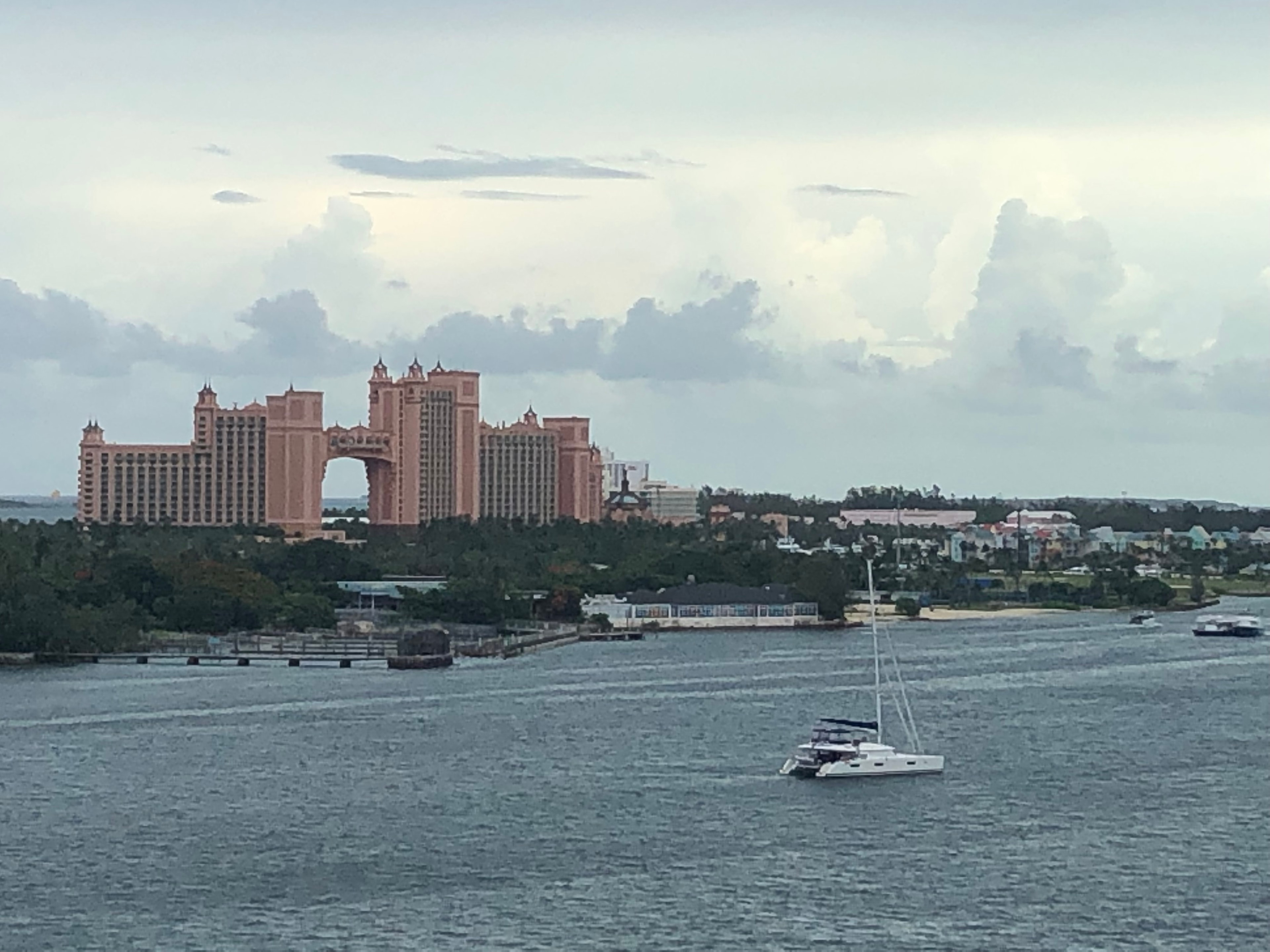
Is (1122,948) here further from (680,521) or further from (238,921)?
(680,521)

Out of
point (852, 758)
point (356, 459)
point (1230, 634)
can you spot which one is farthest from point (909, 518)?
point (852, 758)

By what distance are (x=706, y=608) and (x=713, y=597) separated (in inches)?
30.1

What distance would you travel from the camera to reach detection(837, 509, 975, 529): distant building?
6929 inches

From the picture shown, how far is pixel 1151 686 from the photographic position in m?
55.8

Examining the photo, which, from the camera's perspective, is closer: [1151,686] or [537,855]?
[537,855]

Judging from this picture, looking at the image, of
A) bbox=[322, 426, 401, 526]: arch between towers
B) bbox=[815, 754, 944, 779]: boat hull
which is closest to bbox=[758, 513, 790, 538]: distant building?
bbox=[322, 426, 401, 526]: arch between towers

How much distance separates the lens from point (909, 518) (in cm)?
18612

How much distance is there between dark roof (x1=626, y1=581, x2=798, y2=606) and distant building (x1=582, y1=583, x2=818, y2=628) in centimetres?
2

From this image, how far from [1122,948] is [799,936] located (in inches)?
141

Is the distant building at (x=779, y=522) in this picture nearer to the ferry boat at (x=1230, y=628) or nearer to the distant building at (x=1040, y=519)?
the distant building at (x=1040, y=519)

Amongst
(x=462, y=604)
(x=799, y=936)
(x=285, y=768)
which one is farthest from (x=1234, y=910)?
(x=462, y=604)

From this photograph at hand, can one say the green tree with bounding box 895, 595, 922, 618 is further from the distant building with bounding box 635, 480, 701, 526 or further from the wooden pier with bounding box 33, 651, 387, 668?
the distant building with bounding box 635, 480, 701, 526

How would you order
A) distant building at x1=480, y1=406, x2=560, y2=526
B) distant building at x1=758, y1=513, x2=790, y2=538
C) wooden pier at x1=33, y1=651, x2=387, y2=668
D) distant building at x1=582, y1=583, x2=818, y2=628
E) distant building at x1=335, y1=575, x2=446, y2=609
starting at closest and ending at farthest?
wooden pier at x1=33, y1=651, x2=387, y2=668, distant building at x1=335, y1=575, x2=446, y2=609, distant building at x1=582, y1=583, x2=818, y2=628, distant building at x1=480, y1=406, x2=560, y2=526, distant building at x1=758, y1=513, x2=790, y2=538

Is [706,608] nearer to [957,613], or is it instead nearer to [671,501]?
[957,613]
